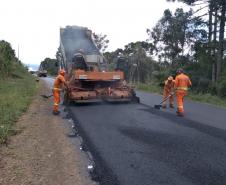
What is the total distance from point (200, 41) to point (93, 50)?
10044 mm

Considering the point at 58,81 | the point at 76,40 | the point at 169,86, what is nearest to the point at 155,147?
the point at 58,81

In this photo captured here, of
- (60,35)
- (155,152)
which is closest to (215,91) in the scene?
(60,35)

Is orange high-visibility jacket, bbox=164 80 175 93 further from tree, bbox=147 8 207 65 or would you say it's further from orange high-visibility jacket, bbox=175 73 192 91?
tree, bbox=147 8 207 65

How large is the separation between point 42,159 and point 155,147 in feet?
6.30

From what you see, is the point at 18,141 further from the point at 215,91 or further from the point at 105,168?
the point at 215,91

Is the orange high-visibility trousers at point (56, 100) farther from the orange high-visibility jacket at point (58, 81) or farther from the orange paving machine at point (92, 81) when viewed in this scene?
the orange paving machine at point (92, 81)

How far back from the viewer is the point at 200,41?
2291cm

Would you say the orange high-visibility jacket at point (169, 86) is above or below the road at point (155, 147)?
above

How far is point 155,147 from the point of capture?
5898 millimetres

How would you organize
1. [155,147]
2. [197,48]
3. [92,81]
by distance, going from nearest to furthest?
[155,147], [92,81], [197,48]

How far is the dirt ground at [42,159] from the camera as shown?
4.42 metres

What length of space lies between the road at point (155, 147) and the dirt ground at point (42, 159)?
34 cm

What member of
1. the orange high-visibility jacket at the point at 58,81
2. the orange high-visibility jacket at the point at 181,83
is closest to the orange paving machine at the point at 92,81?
the orange high-visibility jacket at the point at 58,81

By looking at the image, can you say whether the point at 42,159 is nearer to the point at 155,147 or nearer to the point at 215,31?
the point at 155,147
